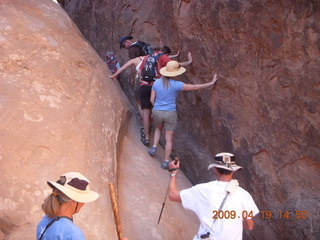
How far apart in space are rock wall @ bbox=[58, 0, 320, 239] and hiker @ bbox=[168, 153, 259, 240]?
195 cm

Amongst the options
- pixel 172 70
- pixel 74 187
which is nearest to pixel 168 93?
pixel 172 70

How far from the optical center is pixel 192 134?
730 cm

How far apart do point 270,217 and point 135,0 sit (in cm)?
561

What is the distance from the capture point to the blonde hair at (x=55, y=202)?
8.50ft

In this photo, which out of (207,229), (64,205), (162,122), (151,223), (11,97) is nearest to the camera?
(64,205)

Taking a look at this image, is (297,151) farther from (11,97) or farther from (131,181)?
(11,97)

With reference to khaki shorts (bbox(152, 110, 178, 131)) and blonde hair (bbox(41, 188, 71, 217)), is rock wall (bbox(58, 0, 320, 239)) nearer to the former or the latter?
khaki shorts (bbox(152, 110, 178, 131))

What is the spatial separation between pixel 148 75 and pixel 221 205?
3.80 metres

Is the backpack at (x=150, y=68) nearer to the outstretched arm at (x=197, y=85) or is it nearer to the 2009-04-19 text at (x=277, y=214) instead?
the outstretched arm at (x=197, y=85)

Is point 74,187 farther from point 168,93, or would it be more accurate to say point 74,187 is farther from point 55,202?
point 168,93

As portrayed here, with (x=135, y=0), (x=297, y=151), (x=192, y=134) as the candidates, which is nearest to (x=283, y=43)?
(x=297, y=151)

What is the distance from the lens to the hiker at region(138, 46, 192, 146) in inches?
265

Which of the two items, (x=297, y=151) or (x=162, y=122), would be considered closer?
(x=297, y=151)

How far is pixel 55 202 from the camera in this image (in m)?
2.60
